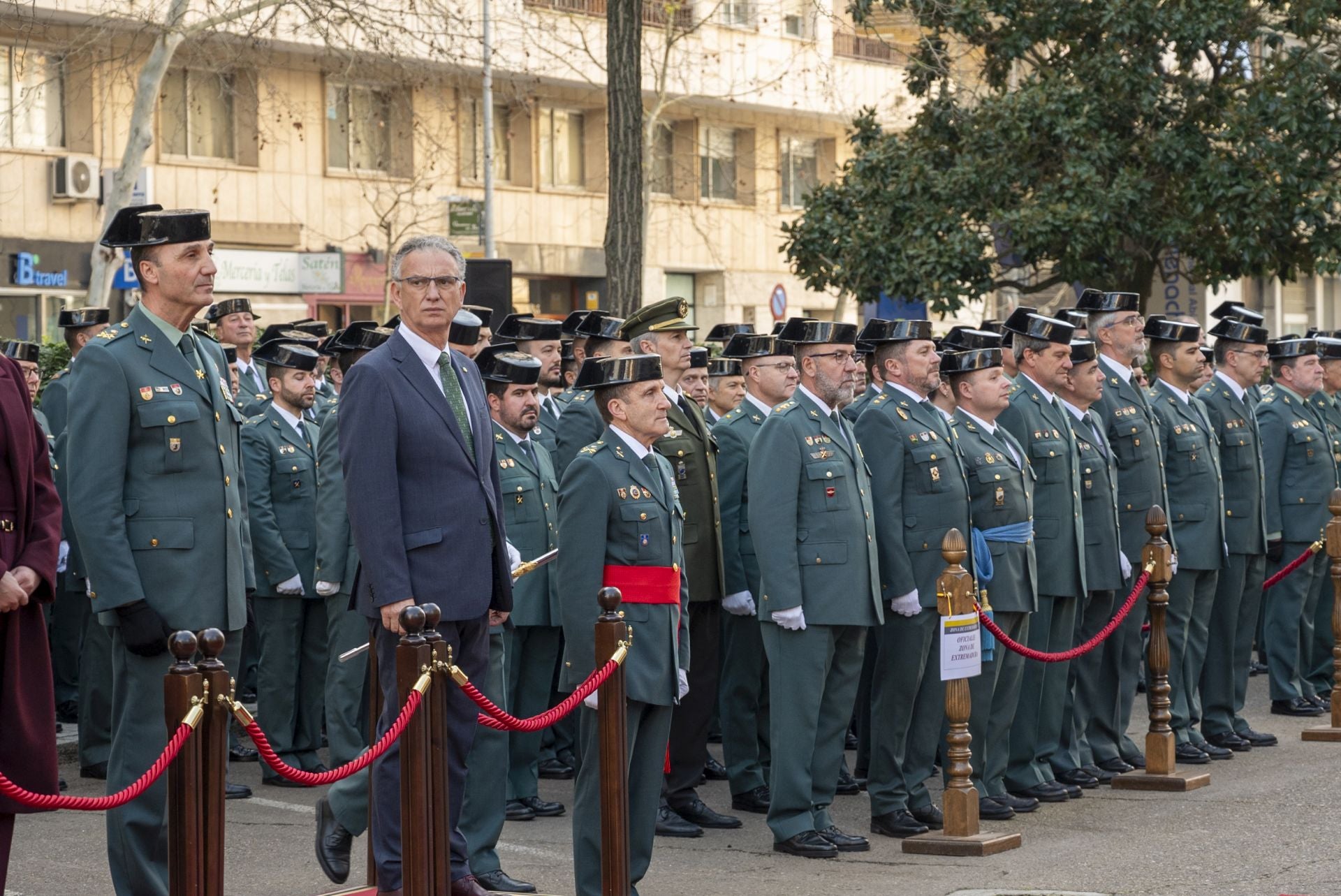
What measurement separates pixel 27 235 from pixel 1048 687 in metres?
20.8

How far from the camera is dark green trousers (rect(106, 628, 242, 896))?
21.2ft

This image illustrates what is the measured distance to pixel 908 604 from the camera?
884cm

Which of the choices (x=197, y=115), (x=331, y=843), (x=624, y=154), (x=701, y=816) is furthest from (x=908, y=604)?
(x=197, y=115)

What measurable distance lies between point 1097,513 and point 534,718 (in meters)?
4.40

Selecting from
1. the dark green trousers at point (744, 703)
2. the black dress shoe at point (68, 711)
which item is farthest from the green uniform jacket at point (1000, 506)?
the black dress shoe at point (68, 711)

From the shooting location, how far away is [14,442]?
6113mm

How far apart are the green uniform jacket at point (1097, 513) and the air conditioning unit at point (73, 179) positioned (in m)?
20.1

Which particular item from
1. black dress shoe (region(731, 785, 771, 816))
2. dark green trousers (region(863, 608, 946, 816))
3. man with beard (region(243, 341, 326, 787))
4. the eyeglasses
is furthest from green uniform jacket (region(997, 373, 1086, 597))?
the eyeglasses

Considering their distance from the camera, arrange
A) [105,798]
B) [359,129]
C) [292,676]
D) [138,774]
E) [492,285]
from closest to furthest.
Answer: [105,798]
[138,774]
[292,676]
[492,285]
[359,129]

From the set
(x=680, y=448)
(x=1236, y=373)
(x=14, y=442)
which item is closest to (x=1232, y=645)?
(x=1236, y=373)

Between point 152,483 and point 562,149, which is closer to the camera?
point 152,483

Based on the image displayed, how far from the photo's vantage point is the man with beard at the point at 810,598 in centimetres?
848

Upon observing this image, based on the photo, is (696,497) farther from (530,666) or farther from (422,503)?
(422,503)

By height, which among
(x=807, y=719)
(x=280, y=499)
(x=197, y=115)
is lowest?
(x=807, y=719)
